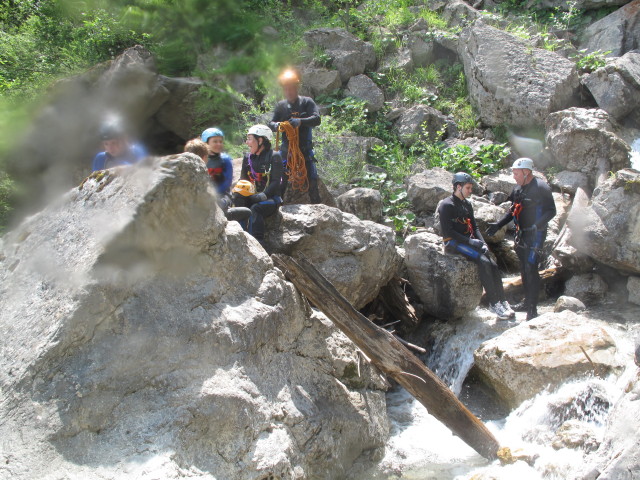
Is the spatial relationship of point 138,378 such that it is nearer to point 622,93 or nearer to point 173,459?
point 173,459

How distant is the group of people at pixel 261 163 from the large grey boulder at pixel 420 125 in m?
4.81

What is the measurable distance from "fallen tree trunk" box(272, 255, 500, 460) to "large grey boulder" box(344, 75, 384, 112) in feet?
26.0

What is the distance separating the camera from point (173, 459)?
10.5ft

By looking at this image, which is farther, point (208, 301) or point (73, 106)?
point (208, 301)

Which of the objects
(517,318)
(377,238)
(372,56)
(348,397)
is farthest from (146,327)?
(372,56)

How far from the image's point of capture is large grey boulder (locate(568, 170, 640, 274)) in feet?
21.4

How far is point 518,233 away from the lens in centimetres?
674

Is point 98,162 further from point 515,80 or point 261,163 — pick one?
point 515,80

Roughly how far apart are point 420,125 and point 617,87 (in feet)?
12.4

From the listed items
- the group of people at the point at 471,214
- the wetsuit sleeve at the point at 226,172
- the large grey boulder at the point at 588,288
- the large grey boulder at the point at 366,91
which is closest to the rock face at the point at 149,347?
the wetsuit sleeve at the point at 226,172

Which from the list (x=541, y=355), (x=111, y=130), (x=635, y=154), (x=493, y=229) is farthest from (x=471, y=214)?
(x=111, y=130)

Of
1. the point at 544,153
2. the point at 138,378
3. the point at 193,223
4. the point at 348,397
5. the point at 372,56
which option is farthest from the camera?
the point at 372,56

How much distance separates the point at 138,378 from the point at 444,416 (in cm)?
265

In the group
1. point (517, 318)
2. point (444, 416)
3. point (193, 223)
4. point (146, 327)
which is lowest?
point (517, 318)
